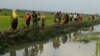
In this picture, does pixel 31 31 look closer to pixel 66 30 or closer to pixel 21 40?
pixel 21 40

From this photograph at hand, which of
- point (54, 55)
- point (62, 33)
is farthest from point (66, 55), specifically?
point (62, 33)

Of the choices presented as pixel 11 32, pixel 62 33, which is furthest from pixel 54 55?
pixel 62 33

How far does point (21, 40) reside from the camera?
2053 centimetres

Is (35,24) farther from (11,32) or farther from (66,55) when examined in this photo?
(66,55)

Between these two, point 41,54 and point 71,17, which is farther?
point 71,17

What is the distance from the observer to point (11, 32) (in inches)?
757

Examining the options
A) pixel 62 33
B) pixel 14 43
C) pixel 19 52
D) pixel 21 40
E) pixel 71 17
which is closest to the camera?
pixel 19 52

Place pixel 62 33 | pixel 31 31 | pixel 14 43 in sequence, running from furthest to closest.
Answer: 1. pixel 62 33
2. pixel 31 31
3. pixel 14 43

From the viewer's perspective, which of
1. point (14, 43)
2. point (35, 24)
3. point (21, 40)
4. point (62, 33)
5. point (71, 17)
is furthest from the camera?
point (71, 17)

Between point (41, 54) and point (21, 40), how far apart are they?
3.33 m

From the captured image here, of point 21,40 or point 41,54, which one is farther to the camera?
point 21,40

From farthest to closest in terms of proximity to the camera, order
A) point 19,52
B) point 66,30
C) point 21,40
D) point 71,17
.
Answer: point 71,17 < point 66,30 < point 21,40 < point 19,52

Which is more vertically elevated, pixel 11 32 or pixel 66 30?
pixel 11 32

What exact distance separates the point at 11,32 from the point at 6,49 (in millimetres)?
1914
